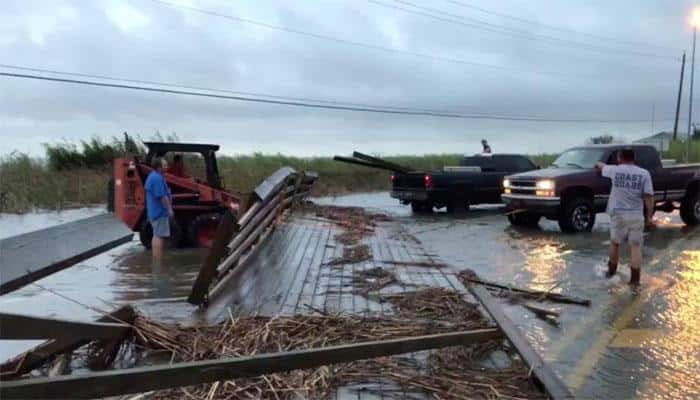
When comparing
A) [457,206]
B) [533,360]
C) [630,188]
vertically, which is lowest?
[457,206]

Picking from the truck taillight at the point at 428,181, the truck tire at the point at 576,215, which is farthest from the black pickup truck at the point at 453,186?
the truck tire at the point at 576,215

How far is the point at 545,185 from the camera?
16547mm

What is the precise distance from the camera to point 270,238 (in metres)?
12.6

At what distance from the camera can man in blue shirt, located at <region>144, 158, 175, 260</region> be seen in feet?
36.8

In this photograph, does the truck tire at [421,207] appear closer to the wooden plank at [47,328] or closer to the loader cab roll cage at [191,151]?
the loader cab roll cage at [191,151]

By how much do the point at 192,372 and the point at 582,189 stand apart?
48.2 feet

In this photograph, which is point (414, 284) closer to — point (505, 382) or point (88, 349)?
point (505, 382)

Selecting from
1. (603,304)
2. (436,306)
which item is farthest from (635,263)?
(436,306)

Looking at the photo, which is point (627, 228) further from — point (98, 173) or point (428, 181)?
point (98, 173)

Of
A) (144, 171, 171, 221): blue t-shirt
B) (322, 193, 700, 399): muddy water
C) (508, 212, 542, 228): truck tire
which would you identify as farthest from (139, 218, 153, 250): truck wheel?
(508, 212, 542, 228): truck tire

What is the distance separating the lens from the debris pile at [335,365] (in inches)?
175

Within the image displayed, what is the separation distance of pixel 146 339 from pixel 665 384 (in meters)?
4.05

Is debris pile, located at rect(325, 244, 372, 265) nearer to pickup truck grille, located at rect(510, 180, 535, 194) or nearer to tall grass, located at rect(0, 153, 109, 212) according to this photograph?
pickup truck grille, located at rect(510, 180, 535, 194)

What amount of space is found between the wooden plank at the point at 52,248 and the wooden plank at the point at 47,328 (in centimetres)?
32
